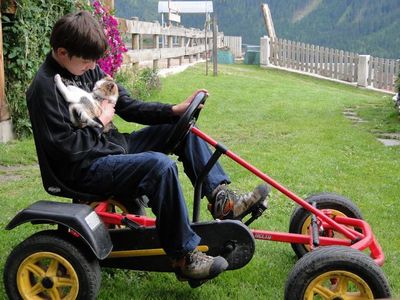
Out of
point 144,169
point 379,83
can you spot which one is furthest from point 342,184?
point 379,83

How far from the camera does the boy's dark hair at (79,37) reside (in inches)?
112

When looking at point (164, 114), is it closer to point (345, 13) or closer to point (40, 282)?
point (40, 282)

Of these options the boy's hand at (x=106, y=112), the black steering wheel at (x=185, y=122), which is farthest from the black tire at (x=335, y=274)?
the boy's hand at (x=106, y=112)

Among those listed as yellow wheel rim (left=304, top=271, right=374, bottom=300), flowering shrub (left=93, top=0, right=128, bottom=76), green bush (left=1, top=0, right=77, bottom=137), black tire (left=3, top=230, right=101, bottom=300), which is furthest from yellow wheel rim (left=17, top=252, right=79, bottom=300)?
flowering shrub (left=93, top=0, right=128, bottom=76)

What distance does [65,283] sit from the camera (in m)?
2.84

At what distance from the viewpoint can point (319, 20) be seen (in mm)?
34188

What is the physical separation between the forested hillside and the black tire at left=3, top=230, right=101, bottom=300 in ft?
87.3

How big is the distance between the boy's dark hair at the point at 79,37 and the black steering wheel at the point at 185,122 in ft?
1.64

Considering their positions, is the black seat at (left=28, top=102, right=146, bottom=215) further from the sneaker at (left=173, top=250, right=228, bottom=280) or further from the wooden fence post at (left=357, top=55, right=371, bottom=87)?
the wooden fence post at (left=357, top=55, right=371, bottom=87)

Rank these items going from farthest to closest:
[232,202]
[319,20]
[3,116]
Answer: [319,20] → [3,116] → [232,202]

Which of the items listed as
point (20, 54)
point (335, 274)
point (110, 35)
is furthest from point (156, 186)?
point (110, 35)

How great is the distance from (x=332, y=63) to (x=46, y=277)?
17108 millimetres

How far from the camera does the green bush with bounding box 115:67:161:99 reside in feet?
32.1

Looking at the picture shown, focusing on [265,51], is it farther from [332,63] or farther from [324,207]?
[324,207]
